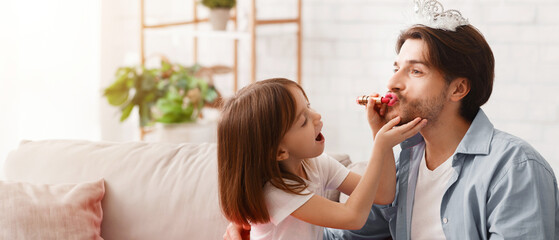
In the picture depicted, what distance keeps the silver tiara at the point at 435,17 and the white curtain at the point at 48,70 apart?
209cm

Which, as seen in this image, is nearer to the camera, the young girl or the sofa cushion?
the young girl

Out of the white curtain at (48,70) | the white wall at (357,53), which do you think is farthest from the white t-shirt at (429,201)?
the white curtain at (48,70)

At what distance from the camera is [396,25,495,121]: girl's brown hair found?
162 centimetres

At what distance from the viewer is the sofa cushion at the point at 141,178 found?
1.92 meters

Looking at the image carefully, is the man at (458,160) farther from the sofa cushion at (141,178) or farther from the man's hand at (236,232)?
the sofa cushion at (141,178)

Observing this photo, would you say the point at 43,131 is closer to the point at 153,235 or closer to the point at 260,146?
the point at 153,235

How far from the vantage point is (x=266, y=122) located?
A: 1515 mm

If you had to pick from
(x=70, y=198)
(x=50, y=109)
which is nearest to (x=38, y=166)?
(x=70, y=198)

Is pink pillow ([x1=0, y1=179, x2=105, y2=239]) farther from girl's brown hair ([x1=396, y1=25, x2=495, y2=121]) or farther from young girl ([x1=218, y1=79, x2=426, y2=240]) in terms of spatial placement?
girl's brown hair ([x1=396, y1=25, x2=495, y2=121])

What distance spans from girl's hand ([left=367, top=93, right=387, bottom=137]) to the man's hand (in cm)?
42

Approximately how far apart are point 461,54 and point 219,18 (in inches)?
72.9

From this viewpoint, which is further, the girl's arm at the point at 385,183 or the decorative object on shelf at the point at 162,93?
the decorative object on shelf at the point at 162,93

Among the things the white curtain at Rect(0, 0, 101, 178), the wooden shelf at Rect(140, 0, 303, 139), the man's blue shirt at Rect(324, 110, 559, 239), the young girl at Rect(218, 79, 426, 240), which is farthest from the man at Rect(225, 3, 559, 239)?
the white curtain at Rect(0, 0, 101, 178)

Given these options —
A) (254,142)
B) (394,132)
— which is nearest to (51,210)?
(254,142)
